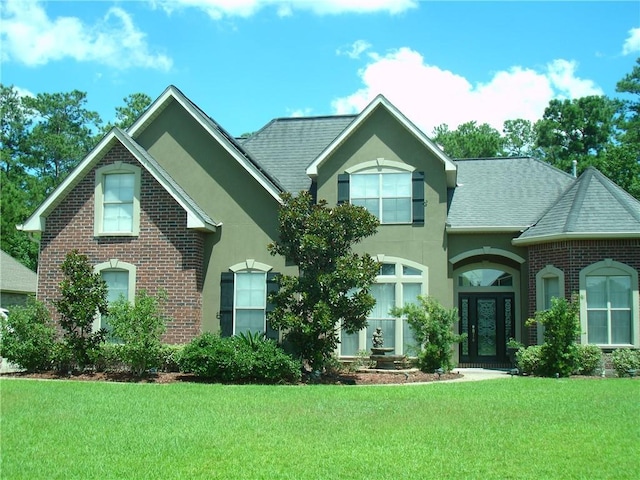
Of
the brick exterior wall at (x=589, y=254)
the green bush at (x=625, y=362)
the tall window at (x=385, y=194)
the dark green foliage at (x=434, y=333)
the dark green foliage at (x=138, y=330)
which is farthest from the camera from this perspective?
the tall window at (x=385, y=194)

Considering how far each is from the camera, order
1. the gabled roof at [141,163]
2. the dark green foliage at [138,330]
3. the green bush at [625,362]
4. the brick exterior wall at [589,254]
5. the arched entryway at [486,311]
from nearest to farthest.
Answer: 1. the dark green foliage at [138,330]
2. the green bush at [625,362]
3. the brick exterior wall at [589,254]
4. the gabled roof at [141,163]
5. the arched entryway at [486,311]

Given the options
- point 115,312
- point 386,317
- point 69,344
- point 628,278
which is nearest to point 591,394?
point 628,278

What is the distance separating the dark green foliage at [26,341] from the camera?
17547 mm

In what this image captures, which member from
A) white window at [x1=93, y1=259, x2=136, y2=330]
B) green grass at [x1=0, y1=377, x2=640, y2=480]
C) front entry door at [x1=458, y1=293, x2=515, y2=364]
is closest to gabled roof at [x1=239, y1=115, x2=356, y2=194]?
white window at [x1=93, y1=259, x2=136, y2=330]

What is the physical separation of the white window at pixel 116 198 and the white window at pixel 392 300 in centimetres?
693

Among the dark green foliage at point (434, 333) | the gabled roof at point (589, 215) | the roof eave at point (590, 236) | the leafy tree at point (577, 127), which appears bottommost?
the dark green foliage at point (434, 333)

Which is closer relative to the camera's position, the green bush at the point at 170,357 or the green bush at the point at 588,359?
the green bush at the point at 170,357

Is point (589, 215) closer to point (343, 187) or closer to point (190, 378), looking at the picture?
point (343, 187)

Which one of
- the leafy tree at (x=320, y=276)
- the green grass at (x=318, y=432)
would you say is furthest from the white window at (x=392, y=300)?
Result: the green grass at (x=318, y=432)

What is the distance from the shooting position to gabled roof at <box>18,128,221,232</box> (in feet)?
62.3

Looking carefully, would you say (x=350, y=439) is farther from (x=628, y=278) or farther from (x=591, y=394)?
(x=628, y=278)

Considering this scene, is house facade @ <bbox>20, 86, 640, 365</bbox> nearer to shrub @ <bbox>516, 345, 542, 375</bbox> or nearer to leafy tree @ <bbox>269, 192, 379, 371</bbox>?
shrub @ <bbox>516, 345, 542, 375</bbox>

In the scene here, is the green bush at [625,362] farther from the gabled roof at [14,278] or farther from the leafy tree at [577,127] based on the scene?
the leafy tree at [577,127]

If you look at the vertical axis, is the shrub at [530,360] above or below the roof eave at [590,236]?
below
